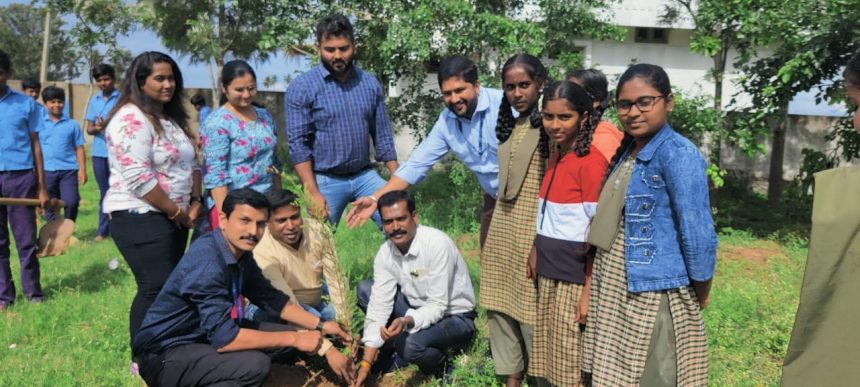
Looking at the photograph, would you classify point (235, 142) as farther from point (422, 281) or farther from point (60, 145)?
point (60, 145)

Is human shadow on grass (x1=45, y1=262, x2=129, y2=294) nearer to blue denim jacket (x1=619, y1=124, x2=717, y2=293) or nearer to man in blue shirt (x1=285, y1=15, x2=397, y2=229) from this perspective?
man in blue shirt (x1=285, y1=15, x2=397, y2=229)

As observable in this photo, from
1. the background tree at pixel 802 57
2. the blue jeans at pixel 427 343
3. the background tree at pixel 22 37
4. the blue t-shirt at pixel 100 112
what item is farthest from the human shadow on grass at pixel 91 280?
the background tree at pixel 22 37

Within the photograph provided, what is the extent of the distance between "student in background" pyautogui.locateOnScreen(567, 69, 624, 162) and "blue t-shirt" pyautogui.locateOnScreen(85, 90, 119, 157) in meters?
5.85

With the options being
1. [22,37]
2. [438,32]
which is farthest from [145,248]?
[22,37]

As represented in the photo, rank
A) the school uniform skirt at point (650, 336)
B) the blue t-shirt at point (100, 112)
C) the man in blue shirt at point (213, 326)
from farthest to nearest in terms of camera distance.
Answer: the blue t-shirt at point (100, 112) < the man in blue shirt at point (213, 326) < the school uniform skirt at point (650, 336)

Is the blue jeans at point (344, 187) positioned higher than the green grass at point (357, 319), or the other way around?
the blue jeans at point (344, 187)

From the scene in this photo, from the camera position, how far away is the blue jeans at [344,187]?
4145 millimetres

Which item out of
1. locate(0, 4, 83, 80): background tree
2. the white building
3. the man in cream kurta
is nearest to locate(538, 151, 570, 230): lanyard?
the man in cream kurta

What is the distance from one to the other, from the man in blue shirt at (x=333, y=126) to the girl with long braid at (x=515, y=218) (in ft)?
4.00

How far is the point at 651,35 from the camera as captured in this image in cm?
1616

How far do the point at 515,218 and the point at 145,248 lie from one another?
192 centimetres

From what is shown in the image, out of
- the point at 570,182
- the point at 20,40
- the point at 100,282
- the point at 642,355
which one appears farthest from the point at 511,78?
the point at 20,40

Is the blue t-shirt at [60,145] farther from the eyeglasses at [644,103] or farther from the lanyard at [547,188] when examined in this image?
the eyeglasses at [644,103]

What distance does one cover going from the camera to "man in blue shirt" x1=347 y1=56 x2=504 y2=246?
336cm
